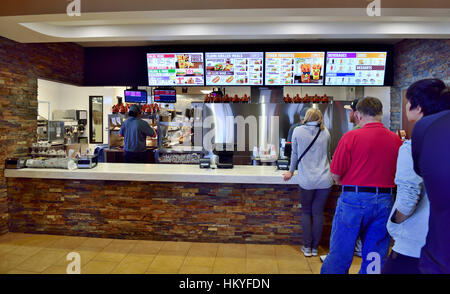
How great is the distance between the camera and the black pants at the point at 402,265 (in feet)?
5.41

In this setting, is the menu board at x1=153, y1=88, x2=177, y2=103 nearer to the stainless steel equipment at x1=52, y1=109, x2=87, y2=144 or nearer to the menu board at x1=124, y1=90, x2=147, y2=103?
the menu board at x1=124, y1=90, x2=147, y2=103

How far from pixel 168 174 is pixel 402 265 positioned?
246 cm

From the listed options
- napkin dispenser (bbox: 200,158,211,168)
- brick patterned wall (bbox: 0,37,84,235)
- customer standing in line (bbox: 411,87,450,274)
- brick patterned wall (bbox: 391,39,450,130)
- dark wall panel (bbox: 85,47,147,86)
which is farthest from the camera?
dark wall panel (bbox: 85,47,147,86)

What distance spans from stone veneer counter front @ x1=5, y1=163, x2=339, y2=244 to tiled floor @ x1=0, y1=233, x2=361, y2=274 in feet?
0.45

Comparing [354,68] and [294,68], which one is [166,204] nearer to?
[294,68]

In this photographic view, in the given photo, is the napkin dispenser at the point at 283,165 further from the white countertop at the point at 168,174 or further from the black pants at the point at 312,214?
the black pants at the point at 312,214

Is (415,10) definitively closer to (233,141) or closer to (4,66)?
(233,141)

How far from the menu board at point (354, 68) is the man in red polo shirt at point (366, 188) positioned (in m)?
3.34

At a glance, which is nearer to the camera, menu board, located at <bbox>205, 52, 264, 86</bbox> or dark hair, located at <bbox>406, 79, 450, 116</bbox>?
dark hair, located at <bbox>406, 79, 450, 116</bbox>

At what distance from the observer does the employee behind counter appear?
5031 millimetres

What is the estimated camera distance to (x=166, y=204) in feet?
12.0

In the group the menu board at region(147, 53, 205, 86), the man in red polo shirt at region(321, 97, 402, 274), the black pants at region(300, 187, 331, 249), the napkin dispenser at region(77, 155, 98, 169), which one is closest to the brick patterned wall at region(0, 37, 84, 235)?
the napkin dispenser at region(77, 155, 98, 169)

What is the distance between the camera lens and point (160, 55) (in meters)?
5.46

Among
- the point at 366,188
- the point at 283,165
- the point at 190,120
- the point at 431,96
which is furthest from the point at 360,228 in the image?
the point at 190,120
